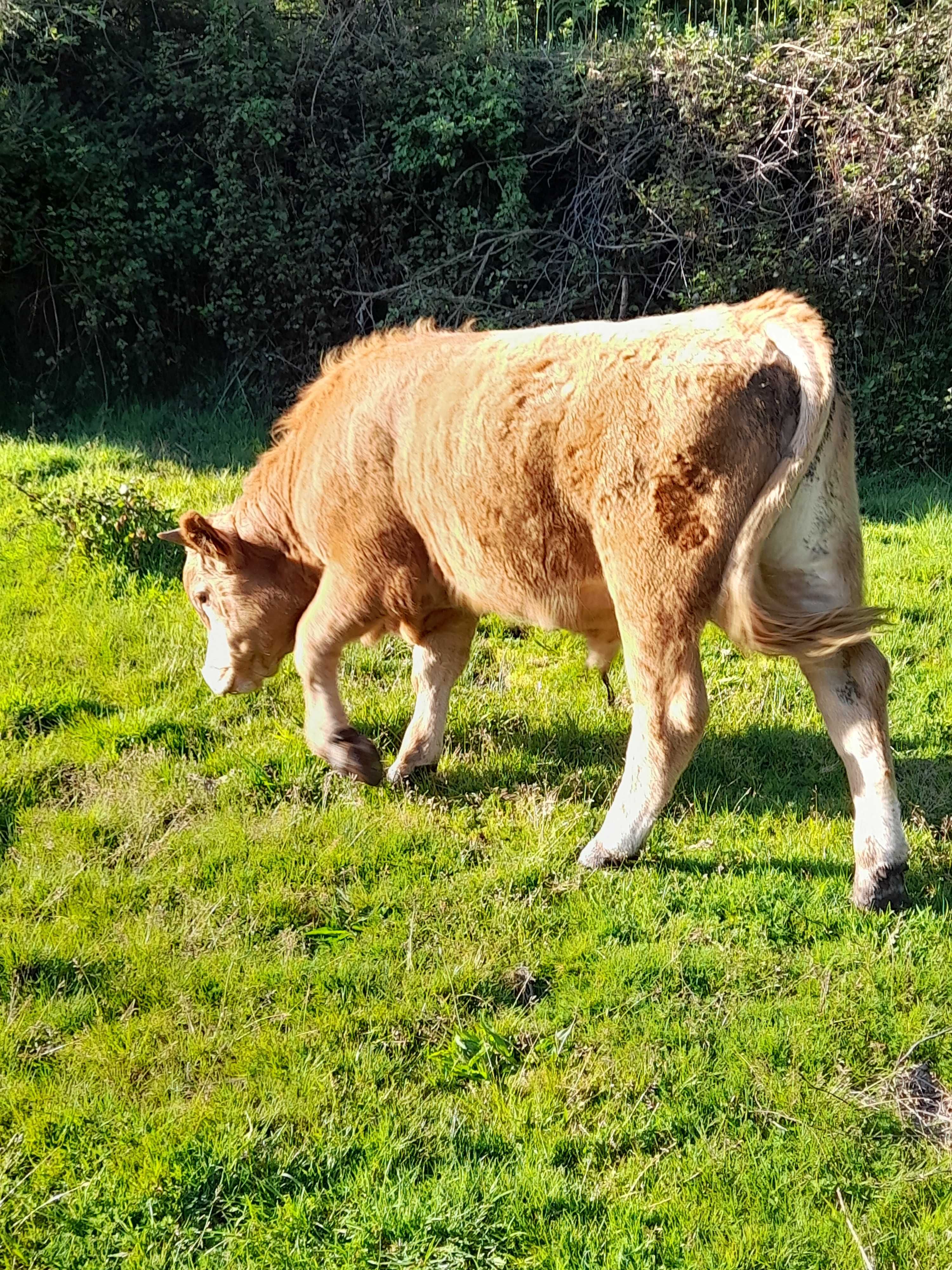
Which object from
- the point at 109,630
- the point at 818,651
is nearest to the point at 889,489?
the point at 818,651

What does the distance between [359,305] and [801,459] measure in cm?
744

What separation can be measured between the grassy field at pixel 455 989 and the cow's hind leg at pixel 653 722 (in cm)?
17

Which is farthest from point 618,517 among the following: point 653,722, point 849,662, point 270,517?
point 270,517

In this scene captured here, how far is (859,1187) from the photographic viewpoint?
2.89 metres

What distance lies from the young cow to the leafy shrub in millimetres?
1762

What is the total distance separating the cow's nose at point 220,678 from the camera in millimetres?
5281

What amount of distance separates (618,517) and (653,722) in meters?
0.80

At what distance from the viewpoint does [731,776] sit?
4949mm

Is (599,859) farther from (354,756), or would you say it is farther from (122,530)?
(122,530)

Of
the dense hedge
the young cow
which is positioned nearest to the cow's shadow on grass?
the young cow

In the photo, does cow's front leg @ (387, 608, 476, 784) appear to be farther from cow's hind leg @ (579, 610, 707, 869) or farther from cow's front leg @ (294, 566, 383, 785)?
cow's hind leg @ (579, 610, 707, 869)

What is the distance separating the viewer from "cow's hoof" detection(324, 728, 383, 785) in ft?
15.5

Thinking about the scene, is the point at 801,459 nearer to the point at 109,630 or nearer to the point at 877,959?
the point at 877,959

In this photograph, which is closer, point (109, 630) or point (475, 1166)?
point (475, 1166)
